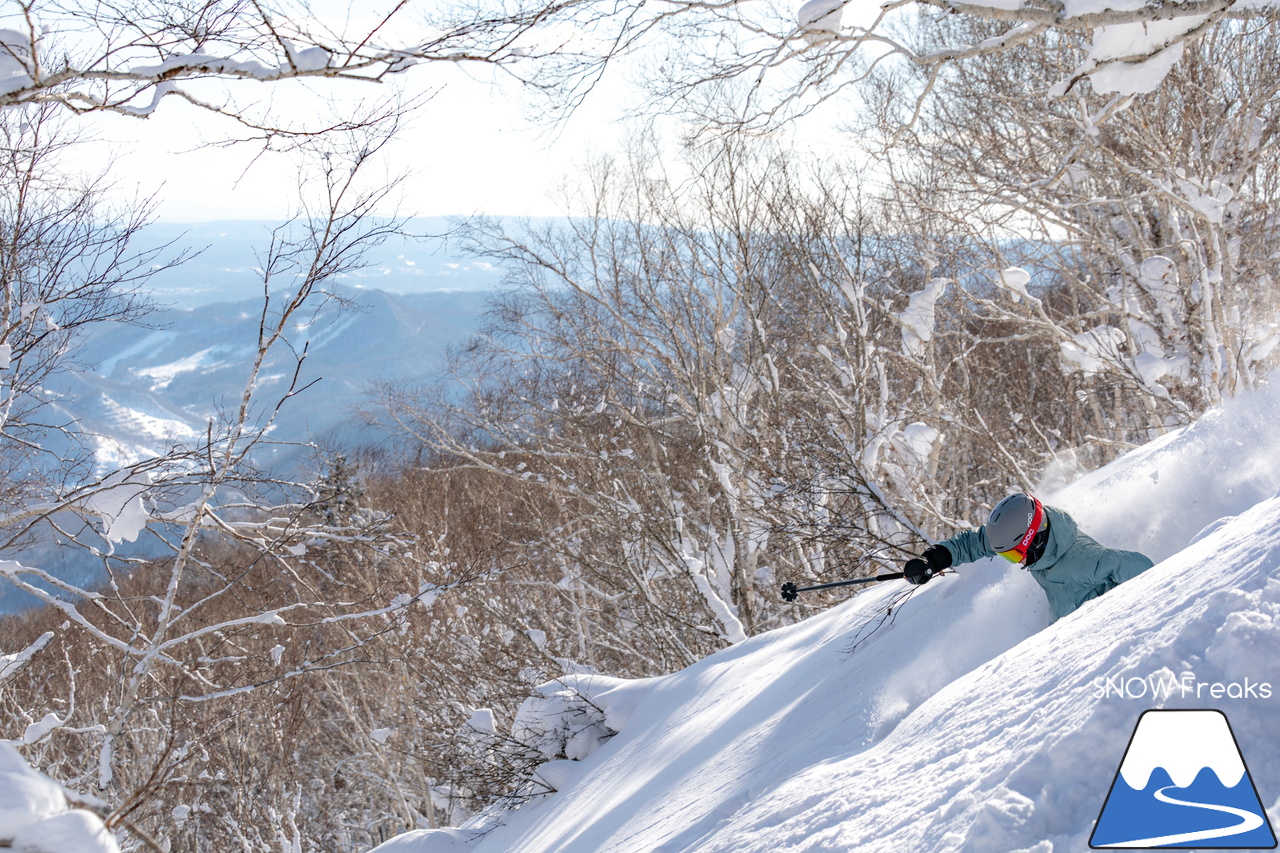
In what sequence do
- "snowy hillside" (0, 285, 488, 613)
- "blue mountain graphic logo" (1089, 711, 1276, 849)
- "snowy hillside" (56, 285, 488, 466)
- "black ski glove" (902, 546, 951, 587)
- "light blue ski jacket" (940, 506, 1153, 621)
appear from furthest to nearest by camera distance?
1. "snowy hillside" (56, 285, 488, 466)
2. "snowy hillside" (0, 285, 488, 613)
3. "black ski glove" (902, 546, 951, 587)
4. "light blue ski jacket" (940, 506, 1153, 621)
5. "blue mountain graphic logo" (1089, 711, 1276, 849)

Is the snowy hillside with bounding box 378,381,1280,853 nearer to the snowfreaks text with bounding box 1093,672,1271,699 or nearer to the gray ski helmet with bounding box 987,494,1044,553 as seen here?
the snowfreaks text with bounding box 1093,672,1271,699

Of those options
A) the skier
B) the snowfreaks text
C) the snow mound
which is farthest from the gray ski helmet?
the snow mound

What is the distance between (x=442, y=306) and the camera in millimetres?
172125

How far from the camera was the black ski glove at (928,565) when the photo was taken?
475cm

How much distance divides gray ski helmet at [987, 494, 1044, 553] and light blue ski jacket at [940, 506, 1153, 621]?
0.13 metres

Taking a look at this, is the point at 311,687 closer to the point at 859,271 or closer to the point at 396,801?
the point at 396,801

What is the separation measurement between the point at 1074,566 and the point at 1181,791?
2.37 metres

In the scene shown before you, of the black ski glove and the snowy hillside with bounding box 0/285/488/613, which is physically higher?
the snowy hillside with bounding box 0/285/488/613

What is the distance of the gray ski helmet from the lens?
4090mm

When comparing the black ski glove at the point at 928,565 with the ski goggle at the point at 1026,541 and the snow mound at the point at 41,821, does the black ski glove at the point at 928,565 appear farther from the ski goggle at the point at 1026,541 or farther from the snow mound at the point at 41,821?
the snow mound at the point at 41,821

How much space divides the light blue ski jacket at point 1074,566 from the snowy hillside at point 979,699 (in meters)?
0.21

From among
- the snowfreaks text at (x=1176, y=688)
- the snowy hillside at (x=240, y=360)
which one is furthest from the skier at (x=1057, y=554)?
the snowy hillside at (x=240, y=360)

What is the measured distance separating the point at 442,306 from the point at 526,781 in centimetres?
17168

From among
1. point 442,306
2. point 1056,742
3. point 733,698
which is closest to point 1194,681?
point 1056,742
